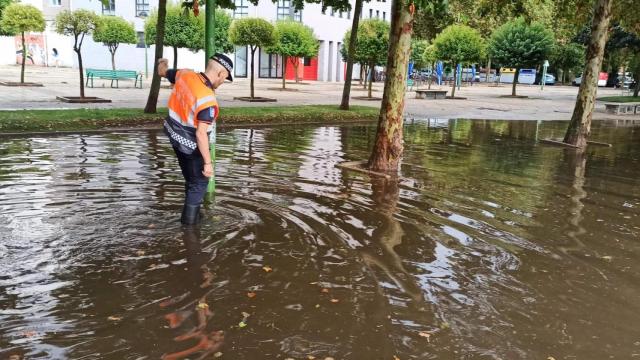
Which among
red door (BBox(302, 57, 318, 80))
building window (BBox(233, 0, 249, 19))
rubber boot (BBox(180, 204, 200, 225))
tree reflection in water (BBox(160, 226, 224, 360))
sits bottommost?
tree reflection in water (BBox(160, 226, 224, 360))

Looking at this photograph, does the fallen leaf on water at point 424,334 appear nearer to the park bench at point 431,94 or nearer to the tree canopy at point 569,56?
the park bench at point 431,94

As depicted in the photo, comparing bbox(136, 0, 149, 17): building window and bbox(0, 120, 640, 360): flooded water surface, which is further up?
bbox(136, 0, 149, 17): building window

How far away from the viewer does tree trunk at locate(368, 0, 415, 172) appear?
9.29m

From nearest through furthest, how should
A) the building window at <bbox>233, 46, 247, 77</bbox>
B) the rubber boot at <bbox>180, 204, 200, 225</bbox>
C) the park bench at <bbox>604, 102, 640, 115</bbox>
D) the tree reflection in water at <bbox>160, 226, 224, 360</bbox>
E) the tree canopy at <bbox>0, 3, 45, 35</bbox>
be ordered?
the tree reflection in water at <bbox>160, 226, 224, 360</bbox>
the rubber boot at <bbox>180, 204, 200, 225</bbox>
the tree canopy at <bbox>0, 3, 45, 35</bbox>
the park bench at <bbox>604, 102, 640, 115</bbox>
the building window at <bbox>233, 46, 247, 77</bbox>

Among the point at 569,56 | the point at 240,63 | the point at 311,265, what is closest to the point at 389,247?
the point at 311,265

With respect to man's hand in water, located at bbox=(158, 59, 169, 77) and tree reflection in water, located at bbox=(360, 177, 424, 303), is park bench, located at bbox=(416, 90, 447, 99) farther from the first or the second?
man's hand in water, located at bbox=(158, 59, 169, 77)

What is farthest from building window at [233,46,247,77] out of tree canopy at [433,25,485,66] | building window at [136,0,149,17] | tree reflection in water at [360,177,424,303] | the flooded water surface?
tree reflection in water at [360,177,424,303]

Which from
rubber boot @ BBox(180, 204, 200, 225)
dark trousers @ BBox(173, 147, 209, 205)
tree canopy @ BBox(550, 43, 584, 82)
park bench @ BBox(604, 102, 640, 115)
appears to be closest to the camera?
dark trousers @ BBox(173, 147, 209, 205)

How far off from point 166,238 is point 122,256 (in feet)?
1.95

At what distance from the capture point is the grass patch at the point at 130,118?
13141 mm

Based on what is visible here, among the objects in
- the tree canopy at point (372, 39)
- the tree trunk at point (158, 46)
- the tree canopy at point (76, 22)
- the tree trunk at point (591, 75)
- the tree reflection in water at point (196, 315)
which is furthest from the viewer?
the tree canopy at point (372, 39)

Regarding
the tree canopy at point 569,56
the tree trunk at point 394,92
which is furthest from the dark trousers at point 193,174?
the tree canopy at point 569,56

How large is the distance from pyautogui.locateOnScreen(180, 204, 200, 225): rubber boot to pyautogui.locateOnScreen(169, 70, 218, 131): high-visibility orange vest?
99 centimetres

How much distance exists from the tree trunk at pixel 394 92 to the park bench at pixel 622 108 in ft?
71.6
